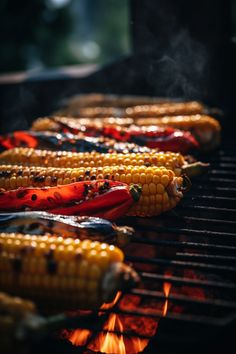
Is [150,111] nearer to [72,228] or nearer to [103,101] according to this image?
[103,101]

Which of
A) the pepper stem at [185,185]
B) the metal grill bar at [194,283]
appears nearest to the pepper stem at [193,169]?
the pepper stem at [185,185]

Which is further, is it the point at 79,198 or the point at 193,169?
the point at 193,169

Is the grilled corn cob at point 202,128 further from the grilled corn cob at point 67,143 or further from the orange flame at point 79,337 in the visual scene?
the orange flame at point 79,337

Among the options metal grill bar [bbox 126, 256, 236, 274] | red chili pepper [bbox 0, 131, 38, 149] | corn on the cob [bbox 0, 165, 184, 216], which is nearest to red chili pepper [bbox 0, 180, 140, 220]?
corn on the cob [bbox 0, 165, 184, 216]

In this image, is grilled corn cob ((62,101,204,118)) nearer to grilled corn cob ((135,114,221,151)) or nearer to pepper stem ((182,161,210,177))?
grilled corn cob ((135,114,221,151))

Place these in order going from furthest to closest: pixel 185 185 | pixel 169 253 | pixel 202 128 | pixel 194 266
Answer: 1. pixel 202 128
2. pixel 169 253
3. pixel 185 185
4. pixel 194 266

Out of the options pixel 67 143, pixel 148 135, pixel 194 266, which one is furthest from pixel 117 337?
pixel 148 135
